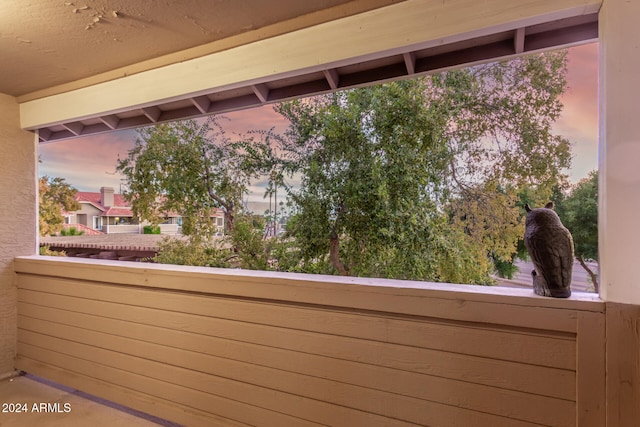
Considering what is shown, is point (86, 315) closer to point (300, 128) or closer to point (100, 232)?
point (100, 232)

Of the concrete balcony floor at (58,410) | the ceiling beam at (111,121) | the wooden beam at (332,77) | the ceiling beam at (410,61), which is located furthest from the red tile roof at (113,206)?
the ceiling beam at (410,61)

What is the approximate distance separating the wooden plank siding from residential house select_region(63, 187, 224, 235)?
1.85 metres

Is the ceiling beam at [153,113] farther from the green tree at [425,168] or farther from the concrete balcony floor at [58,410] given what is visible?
the concrete balcony floor at [58,410]

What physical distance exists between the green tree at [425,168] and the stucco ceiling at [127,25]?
6.85 feet

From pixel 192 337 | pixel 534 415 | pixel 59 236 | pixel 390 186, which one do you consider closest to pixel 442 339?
pixel 534 415

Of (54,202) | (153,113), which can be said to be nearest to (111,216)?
(54,202)

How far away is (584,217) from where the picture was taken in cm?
204

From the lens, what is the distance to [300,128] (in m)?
4.05

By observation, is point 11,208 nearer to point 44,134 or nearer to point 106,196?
point 44,134

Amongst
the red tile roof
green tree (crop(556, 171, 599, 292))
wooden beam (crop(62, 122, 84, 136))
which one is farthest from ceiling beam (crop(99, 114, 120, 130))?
green tree (crop(556, 171, 599, 292))

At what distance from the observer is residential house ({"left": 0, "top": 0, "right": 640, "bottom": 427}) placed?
3.72 ft

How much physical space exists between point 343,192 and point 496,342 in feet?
8.24

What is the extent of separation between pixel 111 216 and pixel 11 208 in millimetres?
1537

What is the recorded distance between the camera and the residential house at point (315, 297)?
1134mm
